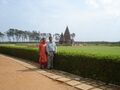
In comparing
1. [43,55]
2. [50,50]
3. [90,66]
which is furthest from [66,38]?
[90,66]

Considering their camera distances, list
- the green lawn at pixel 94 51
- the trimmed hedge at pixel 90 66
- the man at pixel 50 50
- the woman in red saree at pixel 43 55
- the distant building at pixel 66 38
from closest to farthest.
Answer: the trimmed hedge at pixel 90 66 < the green lawn at pixel 94 51 < the man at pixel 50 50 < the woman in red saree at pixel 43 55 < the distant building at pixel 66 38

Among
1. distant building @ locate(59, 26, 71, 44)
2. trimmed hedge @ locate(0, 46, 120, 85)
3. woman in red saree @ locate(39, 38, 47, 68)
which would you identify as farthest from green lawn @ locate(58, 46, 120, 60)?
distant building @ locate(59, 26, 71, 44)

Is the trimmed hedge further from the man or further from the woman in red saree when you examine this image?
the woman in red saree

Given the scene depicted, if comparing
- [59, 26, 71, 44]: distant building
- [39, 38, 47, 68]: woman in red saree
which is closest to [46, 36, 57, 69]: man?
[39, 38, 47, 68]: woman in red saree

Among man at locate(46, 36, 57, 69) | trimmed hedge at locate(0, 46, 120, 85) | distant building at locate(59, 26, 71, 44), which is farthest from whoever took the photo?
distant building at locate(59, 26, 71, 44)

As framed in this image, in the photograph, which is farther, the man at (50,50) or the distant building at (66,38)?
the distant building at (66,38)

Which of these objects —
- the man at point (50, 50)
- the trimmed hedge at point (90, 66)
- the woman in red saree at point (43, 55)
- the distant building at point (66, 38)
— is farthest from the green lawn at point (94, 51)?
the distant building at point (66, 38)

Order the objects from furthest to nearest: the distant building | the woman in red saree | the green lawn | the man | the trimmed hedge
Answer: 1. the distant building
2. the woman in red saree
3. the man
4. the green lawn
5. the trimmed hedge

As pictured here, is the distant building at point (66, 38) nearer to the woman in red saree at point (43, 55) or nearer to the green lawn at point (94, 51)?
the green lawn at point (94, 51)

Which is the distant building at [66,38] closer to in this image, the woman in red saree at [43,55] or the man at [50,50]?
the woman in red saree at [43,55]

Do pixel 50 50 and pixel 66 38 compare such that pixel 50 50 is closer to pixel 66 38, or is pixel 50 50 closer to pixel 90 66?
pixel 90 66

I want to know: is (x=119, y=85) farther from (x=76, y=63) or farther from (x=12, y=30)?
(x=12, y=30)

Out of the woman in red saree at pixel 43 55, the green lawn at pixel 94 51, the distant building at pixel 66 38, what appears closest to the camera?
the green lawn at pixel 94 51

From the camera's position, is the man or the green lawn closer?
the green lawn
